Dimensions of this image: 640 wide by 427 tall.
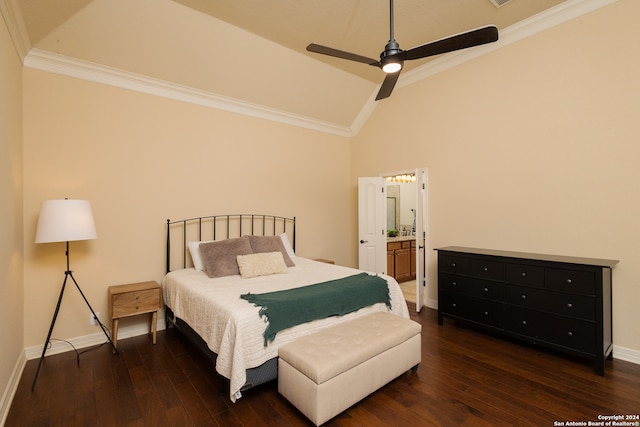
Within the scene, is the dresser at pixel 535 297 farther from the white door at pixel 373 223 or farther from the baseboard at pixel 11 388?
the baseboard at pixel 11 388

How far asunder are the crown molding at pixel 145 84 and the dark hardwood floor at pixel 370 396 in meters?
2.82

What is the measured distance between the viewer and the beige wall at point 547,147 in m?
2.74

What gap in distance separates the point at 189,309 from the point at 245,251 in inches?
38.6

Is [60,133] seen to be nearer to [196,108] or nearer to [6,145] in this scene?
[6,145]

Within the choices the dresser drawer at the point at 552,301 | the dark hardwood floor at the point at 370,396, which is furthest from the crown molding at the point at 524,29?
the dark hardwood floor at the point at 370,396

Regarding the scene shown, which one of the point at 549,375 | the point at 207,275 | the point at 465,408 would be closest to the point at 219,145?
the point at 207,275

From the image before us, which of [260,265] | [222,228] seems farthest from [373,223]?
[222,228]

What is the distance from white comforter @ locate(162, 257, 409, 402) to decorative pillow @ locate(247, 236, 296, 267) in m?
0.30

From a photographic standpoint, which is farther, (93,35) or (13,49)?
(93,35)

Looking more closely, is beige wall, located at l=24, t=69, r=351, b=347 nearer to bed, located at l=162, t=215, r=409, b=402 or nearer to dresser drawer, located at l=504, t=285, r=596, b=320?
bed, located at l=162, t=215, r=409, b=402

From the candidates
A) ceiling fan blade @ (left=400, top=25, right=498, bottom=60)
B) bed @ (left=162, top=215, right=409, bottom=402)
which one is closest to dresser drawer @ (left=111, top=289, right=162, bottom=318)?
bed @ (left=162, top=215, right=409, bottom=402)

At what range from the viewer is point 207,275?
3.28 meters

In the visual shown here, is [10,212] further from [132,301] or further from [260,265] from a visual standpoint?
[260,265]

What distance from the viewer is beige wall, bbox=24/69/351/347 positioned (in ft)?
9.61
